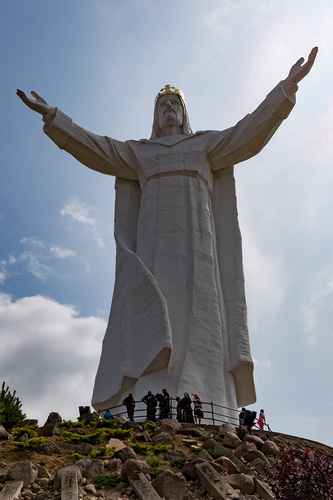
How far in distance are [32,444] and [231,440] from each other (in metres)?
3.12

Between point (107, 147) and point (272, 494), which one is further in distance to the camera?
point (107, 147)

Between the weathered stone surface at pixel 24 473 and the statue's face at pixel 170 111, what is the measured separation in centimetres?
1336

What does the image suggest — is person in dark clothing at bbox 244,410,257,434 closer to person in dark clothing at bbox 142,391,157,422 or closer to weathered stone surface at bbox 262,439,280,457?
person in dark clothing at bbox 142,391,157,422

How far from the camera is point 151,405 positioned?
14219 millimetres

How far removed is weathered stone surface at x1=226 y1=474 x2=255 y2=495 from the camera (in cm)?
925

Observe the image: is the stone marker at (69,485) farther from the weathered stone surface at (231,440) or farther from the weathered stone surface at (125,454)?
the weathered stone surface at (231,440)

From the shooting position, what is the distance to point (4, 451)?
1002 cm

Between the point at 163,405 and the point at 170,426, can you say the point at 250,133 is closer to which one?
the point at 163,405

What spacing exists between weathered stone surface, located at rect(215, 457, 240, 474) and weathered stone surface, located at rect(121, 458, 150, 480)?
1230 mm

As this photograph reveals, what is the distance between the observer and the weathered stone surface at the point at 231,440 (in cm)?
1139

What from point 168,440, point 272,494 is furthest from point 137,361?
point 272,494

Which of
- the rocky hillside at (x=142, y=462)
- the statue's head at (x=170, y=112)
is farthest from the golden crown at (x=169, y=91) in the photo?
the rocky hillside at (x=142, y=462)

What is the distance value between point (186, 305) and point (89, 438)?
684cm

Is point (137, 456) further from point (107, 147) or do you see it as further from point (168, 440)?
point (107, 147)
